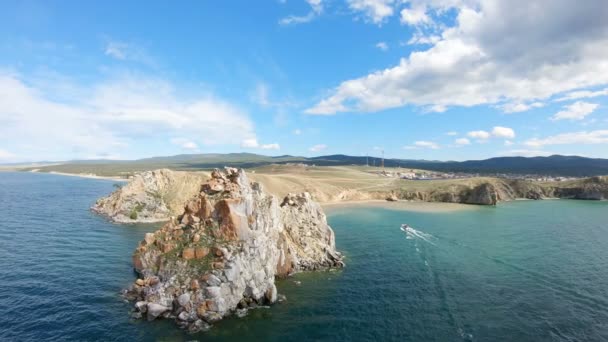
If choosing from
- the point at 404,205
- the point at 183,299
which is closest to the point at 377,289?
the point at 183,299

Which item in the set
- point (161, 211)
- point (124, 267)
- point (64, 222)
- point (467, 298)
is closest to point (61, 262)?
point (124, 267)

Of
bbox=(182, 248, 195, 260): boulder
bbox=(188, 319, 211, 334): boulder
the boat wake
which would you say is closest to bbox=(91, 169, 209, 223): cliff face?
bbox=(182, 248, 195, 260): boulder

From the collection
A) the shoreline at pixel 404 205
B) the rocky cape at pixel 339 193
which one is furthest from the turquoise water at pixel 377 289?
the shoreline at pixel 404 205

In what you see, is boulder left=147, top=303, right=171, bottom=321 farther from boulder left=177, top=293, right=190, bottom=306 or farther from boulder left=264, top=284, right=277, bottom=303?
boulder left=264, top=284, right=277, bottom=303

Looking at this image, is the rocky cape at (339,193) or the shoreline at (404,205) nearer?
the rocky cape at (339,193)

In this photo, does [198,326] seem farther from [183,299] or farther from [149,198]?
[149,198]

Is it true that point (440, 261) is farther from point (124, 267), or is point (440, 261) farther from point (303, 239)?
point (124, 267)

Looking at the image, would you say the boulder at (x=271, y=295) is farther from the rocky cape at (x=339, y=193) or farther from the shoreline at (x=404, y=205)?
the shoreline at (x=404, y=205)
